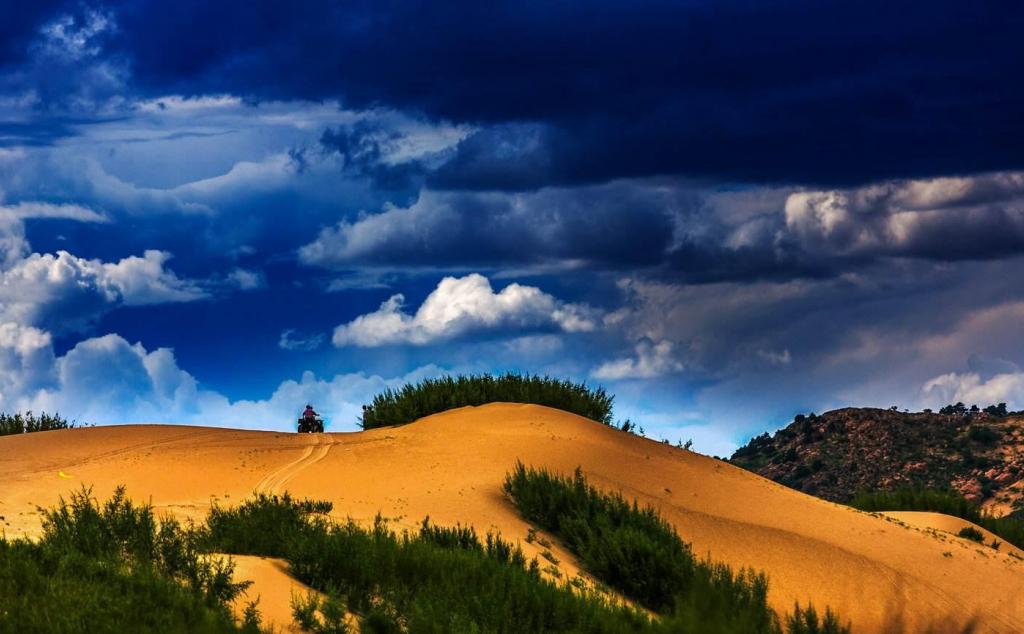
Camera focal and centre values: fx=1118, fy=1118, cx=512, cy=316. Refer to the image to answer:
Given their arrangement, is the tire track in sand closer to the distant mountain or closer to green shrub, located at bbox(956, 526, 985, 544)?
green shrub, located at bbox(956, 526, 985, 544)

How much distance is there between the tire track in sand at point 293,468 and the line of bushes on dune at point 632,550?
3.63 metres

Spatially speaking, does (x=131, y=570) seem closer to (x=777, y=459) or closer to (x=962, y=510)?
(x=962, y=510)

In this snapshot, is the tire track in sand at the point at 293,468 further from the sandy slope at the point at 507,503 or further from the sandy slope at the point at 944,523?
the sandy slope at the point at 944,523

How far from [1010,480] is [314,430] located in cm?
2841

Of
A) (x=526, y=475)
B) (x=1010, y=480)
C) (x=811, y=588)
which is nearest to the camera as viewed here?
(x=811, y=588)

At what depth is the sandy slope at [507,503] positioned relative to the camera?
16.0m

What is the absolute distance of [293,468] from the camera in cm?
1873

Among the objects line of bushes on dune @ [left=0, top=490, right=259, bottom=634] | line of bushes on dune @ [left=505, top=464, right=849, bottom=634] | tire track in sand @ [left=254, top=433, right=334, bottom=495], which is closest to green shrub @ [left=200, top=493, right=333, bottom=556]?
line of bushes on dune @ [left=0, top=490, right=259, bottom=634]

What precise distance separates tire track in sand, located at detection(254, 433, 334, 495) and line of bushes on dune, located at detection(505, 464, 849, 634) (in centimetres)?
363

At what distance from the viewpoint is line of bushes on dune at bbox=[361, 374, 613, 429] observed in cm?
2406

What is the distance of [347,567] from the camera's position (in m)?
11.3

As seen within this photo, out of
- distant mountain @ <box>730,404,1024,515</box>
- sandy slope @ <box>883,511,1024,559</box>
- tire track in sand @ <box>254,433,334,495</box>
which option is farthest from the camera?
distant mountain @ <box>730,404,1024,515</box>

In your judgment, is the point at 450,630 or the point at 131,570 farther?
the point at 131,570

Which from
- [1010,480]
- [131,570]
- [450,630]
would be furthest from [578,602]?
[1010,480]
